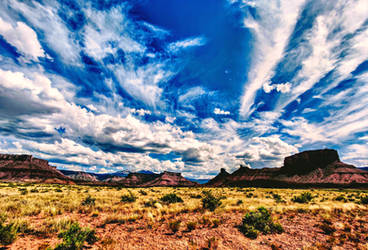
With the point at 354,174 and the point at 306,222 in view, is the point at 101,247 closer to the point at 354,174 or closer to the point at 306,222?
the point at 306,222

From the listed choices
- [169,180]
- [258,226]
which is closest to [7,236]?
[258,226]

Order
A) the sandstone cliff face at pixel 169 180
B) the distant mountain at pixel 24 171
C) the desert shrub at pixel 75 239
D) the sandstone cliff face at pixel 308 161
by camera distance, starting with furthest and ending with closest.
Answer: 1. the sandstone cliff face at pixel 169 180
2. the sandstone cliff face at pixel 308 161
3. the distant mountain at pixel 24 171
4. the desert shrub at pixel 75 239

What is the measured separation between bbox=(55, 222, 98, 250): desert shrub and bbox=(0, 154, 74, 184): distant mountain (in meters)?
150

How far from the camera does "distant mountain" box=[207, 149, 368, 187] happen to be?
3716 inches

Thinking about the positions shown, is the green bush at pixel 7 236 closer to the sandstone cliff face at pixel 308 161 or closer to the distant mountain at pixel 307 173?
the distant mountain at pixel 307 173

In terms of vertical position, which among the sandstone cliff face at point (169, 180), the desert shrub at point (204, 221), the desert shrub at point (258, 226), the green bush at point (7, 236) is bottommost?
the sandstone cliff face at point (169, 180)

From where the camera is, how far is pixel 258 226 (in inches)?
346

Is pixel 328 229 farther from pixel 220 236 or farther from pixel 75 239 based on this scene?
pixel 75 239

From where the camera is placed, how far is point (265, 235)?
26.8ft

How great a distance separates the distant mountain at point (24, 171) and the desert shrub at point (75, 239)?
150m

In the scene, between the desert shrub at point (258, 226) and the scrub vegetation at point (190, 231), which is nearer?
the scrub vegetation at point (190, 231)

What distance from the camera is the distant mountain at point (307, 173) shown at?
94375 mm

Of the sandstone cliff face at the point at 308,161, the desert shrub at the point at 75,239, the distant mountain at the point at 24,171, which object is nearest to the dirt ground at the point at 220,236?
the desert shrub at the point at 75,239

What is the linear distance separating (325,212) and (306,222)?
3.39m
